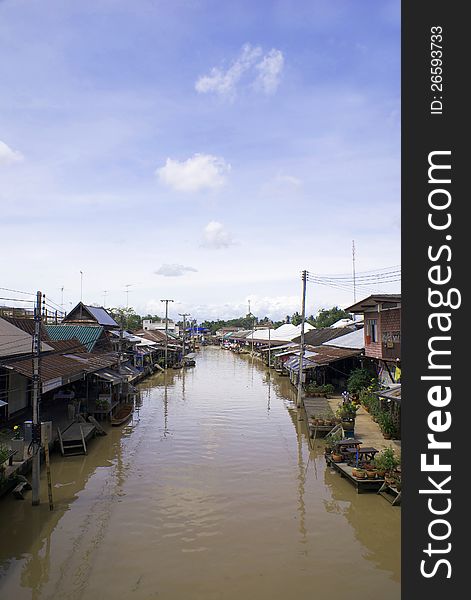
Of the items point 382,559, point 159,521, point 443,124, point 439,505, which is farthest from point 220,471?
point 443,124

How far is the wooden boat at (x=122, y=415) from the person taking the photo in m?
27.9

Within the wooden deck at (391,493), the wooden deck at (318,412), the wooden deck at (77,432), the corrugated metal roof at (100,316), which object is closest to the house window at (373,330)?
the wooden deck at (318,412)

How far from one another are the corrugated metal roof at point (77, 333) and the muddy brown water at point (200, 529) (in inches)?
564

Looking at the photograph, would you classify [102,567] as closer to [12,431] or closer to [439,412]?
[439,412]

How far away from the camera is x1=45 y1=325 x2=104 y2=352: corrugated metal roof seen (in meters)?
36.3

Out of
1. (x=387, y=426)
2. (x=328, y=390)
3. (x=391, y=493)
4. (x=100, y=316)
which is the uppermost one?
(x=100, y=316)

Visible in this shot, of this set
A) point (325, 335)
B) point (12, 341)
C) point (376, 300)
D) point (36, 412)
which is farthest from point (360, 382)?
point (36, 412)

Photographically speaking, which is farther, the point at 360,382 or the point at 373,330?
the point at 360,382

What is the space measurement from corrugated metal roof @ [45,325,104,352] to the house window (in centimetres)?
1980

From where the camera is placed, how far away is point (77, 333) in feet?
123

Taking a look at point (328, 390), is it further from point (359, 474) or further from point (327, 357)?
point (359, 474)

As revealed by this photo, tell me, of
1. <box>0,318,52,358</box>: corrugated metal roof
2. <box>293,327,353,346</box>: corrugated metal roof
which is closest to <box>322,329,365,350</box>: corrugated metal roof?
<box>293,327,353,346</box>: corrugated metal roof

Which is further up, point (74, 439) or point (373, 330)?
point (373, 330)

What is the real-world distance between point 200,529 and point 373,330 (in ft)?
→ 65.0
